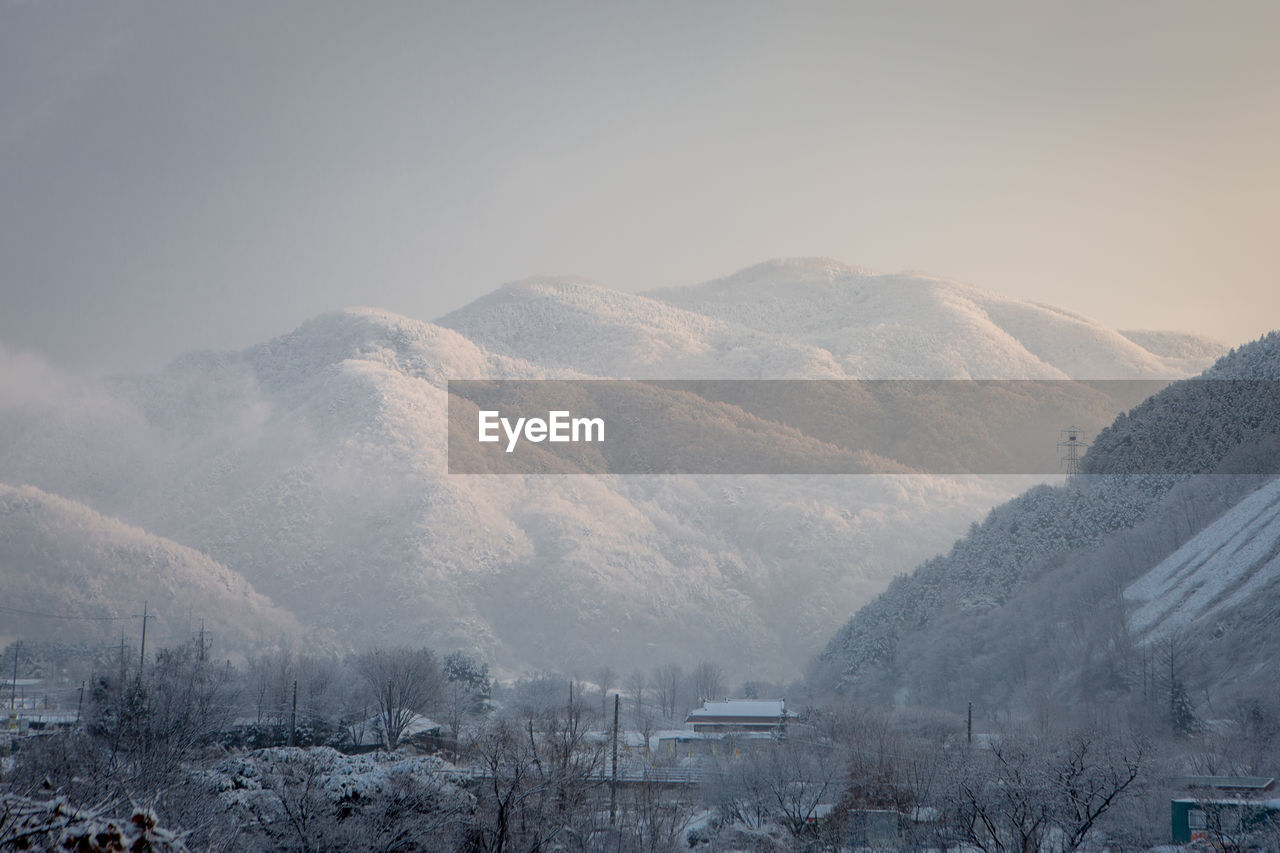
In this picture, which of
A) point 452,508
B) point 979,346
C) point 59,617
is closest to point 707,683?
point 452,508

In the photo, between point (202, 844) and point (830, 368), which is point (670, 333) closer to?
point (830, 368)

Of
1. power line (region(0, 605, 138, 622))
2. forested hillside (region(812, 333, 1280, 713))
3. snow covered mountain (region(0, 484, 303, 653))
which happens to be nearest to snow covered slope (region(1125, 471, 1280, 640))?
forested hillside (region(812, 333, 1280, 713))

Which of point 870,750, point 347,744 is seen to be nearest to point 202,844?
point 870,750

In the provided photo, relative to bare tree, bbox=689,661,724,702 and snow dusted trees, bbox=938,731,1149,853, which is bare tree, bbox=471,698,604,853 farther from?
bare tree, bbox=689,661,724,702

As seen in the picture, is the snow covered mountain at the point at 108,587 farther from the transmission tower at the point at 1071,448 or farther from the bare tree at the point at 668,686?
the transmission tower at the point at 1071,448

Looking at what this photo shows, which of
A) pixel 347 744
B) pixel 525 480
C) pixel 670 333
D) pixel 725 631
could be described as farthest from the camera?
pixel 670 333

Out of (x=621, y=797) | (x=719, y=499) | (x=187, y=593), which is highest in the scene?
(x=719, y=499)
